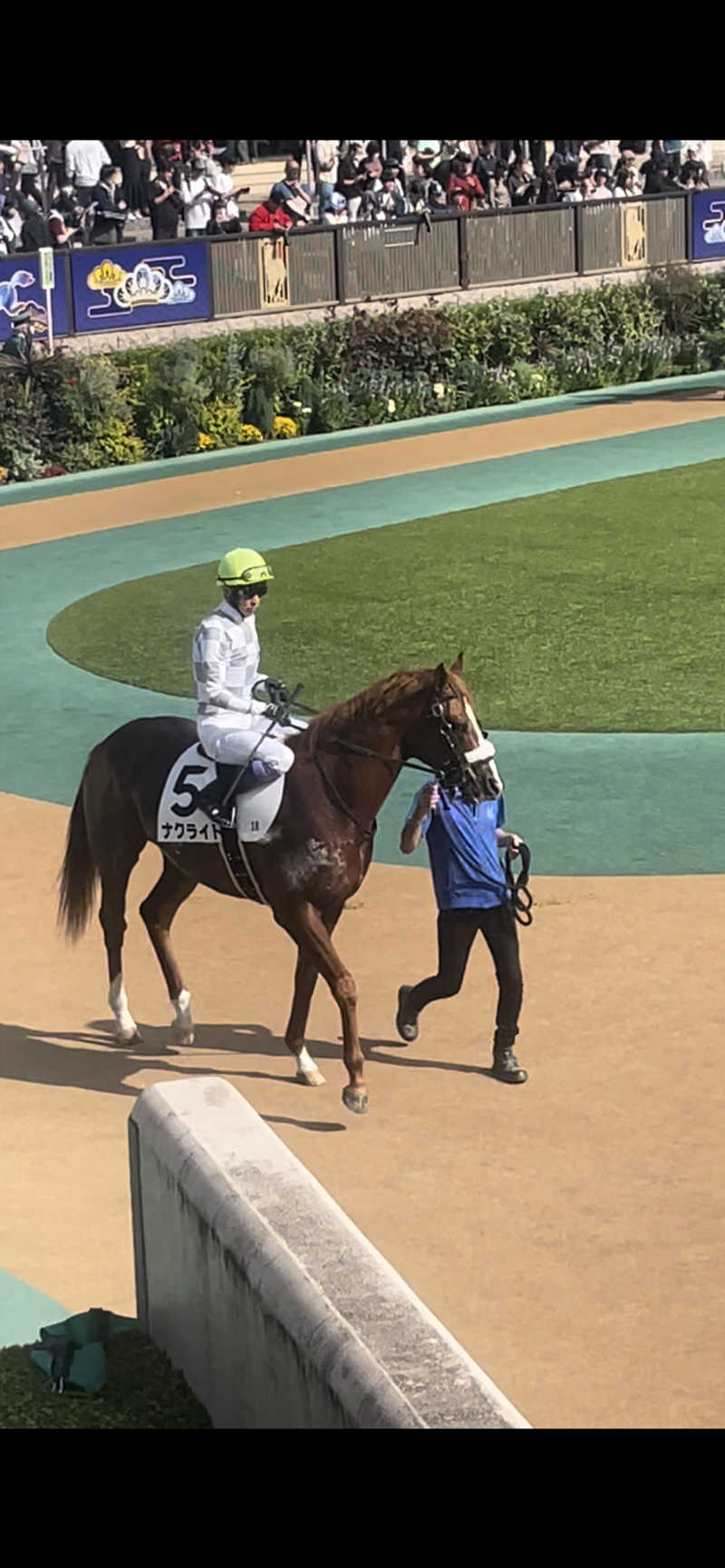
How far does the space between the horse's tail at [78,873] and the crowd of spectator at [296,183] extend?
1845 cm

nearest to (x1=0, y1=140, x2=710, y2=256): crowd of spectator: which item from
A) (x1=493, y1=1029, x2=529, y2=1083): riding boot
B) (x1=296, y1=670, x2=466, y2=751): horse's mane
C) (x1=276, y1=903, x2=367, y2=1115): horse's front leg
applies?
(x1=296, y1=670, x2=466, y2=751): horse's mane

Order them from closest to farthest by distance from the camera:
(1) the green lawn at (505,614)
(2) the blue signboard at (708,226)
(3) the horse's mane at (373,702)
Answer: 1. (3) the horse's mane at (373,702)
2. (1) the green lawn at (505,614)
3. (2) the blue signboard at (708,226)

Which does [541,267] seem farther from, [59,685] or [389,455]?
[59,685]

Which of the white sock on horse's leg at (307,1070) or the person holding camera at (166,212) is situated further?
the person holding camera at (166,212)

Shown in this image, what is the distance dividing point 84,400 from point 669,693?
12170 mm

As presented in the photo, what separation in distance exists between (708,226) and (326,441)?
10.6 meters

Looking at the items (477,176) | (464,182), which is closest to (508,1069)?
(464,182)

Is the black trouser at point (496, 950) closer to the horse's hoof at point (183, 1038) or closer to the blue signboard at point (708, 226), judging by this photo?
the horse's hoof at point (183, 1038)

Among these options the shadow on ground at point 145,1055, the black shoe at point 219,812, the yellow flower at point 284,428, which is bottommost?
the yellow flower at point 284,428

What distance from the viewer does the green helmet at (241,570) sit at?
835cm

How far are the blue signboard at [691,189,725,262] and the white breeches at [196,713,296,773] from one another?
26953mm

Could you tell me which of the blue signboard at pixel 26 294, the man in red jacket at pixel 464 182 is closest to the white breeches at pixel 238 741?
the blue signboard at pixel 26 294

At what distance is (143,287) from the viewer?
26953mm
